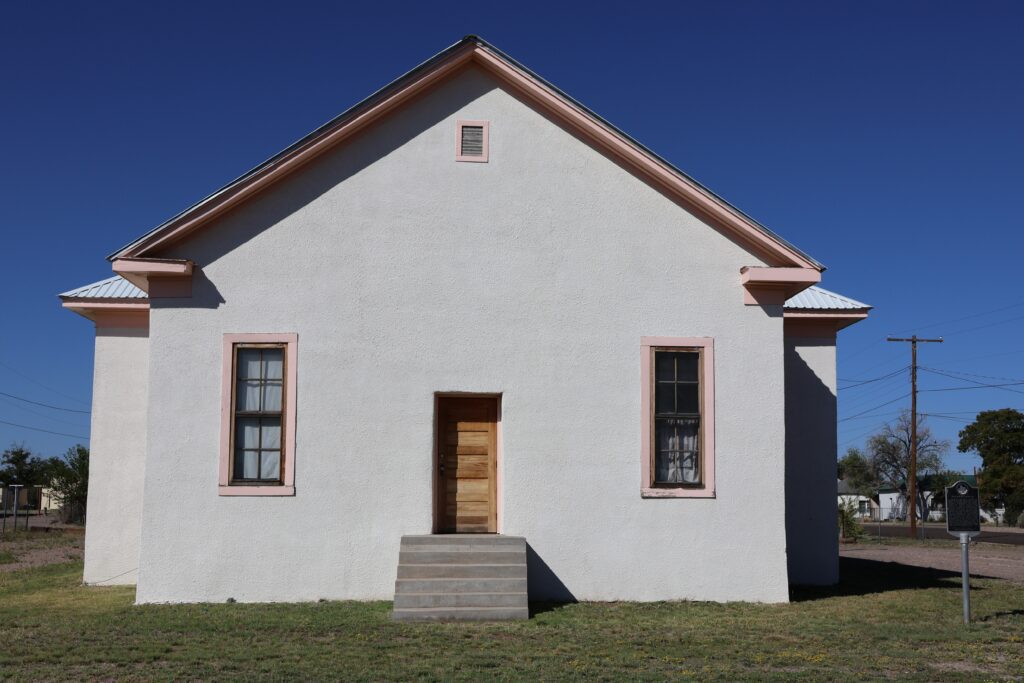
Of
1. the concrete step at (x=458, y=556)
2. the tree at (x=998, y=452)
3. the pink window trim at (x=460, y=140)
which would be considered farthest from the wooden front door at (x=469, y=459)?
the tree at (x=998, y=452)

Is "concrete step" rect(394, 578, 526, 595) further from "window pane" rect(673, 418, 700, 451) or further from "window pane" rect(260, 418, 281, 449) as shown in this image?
"window pane" rect(673, 418, 700, 451)

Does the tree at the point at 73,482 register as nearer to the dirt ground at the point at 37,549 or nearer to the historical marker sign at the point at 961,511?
the dirt ground at the point at 37,549

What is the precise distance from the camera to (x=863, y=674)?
8711 millimetres

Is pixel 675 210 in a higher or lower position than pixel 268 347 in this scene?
higher

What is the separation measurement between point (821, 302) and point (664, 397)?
417 cm

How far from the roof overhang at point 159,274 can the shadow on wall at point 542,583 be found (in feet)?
18.7

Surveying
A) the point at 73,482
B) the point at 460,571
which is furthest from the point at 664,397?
the point at 73,482

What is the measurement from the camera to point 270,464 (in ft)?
42.6

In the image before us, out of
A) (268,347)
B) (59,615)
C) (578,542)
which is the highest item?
(268,347)

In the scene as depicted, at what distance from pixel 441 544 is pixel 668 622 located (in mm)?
3002

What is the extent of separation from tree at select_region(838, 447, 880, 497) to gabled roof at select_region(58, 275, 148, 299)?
80727mm

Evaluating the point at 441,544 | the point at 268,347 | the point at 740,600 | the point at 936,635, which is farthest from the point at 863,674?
the point at 268,347

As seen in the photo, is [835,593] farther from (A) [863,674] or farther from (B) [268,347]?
(B) [268,347]

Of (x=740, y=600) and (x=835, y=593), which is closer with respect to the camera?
(x=740, y=600)
